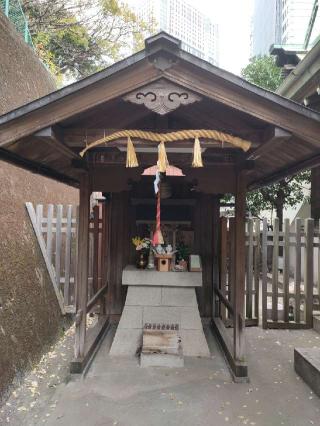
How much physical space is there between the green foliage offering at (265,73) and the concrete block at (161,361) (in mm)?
12484

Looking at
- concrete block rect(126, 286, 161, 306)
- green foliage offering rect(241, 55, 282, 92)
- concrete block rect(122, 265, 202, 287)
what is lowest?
concrete block rect(126, 286, 161, 306)

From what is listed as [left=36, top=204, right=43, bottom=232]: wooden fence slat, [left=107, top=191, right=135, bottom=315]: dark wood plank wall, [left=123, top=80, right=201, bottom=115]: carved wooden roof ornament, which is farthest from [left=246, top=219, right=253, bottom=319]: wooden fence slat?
[left=123, top=80, right=201, bottom=115]: carved wooden roof ornament

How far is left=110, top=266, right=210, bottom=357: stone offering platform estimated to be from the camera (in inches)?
212

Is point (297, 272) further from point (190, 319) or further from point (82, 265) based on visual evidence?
point (82, 265)

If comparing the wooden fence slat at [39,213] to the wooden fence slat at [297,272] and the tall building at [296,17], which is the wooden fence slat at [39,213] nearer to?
the wooden fence slat at [297,272]

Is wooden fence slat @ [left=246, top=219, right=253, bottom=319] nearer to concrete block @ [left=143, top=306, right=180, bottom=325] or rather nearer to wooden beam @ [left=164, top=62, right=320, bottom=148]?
concrete block @ [left=143, top=306, right=180, bottom=325]

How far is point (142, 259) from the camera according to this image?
5965 mm

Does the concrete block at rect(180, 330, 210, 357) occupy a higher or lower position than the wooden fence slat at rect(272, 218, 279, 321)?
lower

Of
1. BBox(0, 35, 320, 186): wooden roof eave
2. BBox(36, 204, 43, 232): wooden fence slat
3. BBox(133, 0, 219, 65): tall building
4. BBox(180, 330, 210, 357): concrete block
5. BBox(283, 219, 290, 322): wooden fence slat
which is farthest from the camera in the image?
BBox(133, 0, 219, 65): tall building

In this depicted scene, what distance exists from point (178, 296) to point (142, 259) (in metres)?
0.88

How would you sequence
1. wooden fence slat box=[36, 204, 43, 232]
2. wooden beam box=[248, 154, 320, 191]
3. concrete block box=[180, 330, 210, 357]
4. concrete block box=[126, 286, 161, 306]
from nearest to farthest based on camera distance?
wooden beam box=[248, 154, 320, 191]
concrete block box=[180, 330, 210, 357]
concrete block box=[126, 286, 161, 306]
wooden fence slat box=[36, 204, 43, 232]

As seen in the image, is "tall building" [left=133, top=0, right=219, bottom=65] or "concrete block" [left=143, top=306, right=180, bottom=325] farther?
"tall building" [left=133, top=0, right=219, bottom=65]

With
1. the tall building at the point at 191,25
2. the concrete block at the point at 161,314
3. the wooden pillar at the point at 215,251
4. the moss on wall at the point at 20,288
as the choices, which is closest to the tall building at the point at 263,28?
the tall building at the point at 191,25

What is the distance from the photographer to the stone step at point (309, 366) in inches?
166
